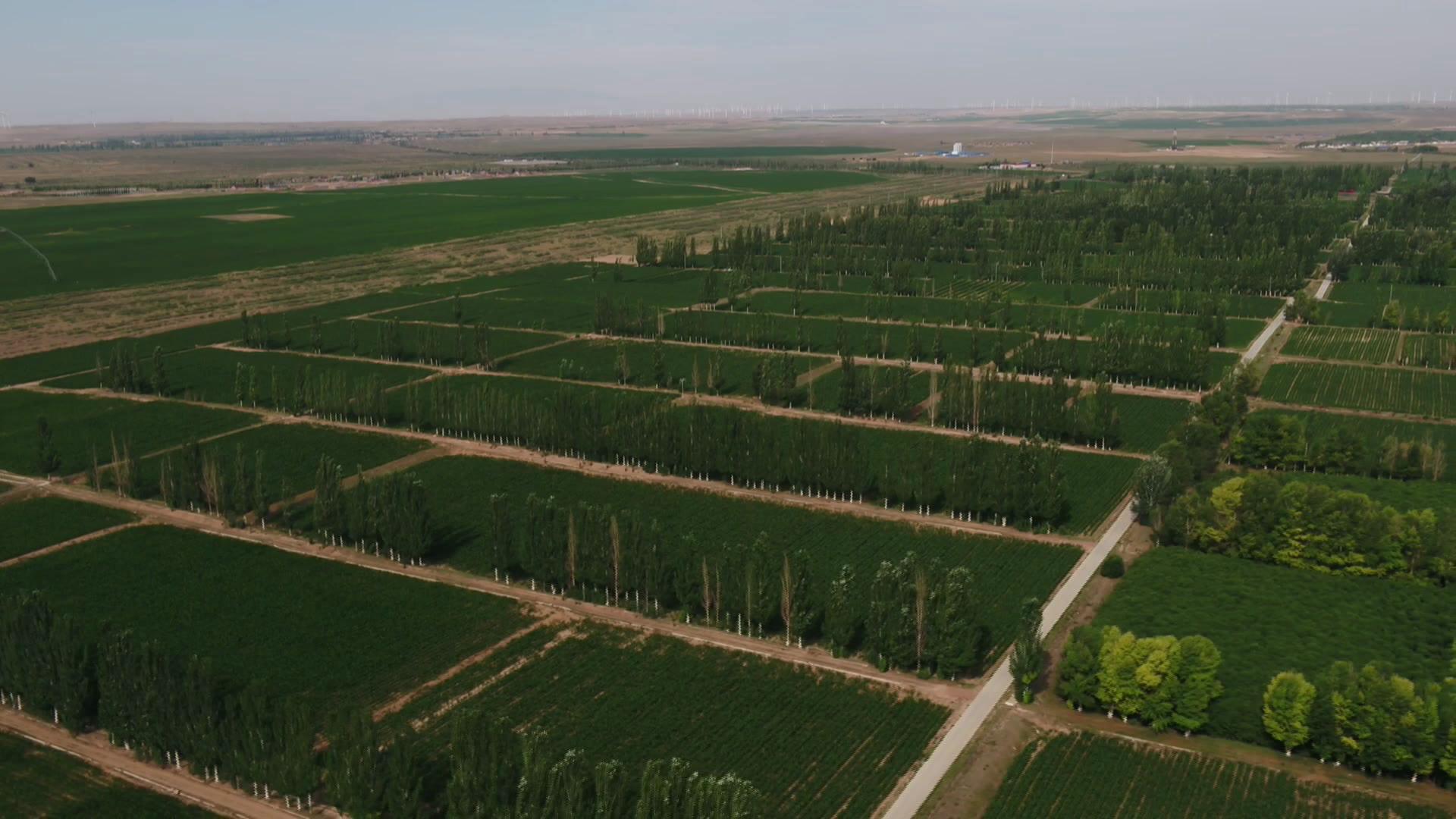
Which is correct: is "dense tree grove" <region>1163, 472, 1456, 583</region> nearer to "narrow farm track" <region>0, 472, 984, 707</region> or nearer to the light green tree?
the light green tree

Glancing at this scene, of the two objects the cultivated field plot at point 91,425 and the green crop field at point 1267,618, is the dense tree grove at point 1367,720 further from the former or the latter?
the cultivated field plot at point 91,425

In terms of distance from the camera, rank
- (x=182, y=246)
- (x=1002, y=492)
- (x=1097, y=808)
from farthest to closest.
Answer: (x=182, y=246) < (x=1002, y=492) < (x=1097, y=808)

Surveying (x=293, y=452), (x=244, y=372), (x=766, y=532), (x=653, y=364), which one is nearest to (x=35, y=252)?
(x=244, y=372)

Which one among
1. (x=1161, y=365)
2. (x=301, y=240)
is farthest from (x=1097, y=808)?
(x=301, y=240)

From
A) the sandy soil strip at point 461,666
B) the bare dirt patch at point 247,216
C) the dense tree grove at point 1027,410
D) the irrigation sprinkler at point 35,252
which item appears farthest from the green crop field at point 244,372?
the bare dirt patch at point 247,216

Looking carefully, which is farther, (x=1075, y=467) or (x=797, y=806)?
(x=1075, y=467)

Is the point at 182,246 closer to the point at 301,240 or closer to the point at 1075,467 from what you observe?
the point at 301,240

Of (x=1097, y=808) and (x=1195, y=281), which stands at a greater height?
(x=1195, y=281)
